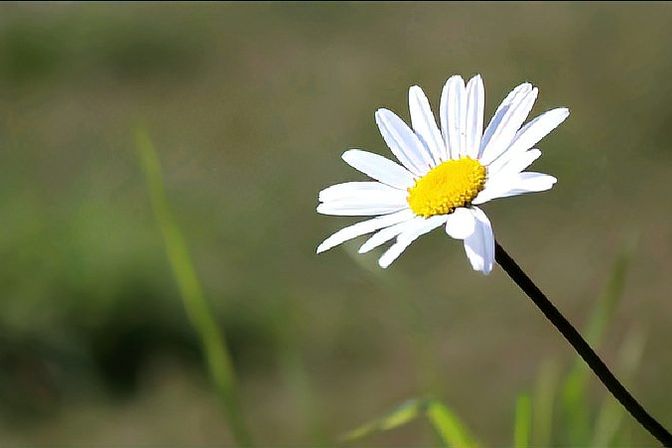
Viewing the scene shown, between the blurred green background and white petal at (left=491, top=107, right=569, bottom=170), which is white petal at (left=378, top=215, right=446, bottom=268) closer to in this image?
white petal at (left=491, top=107, right=569, bottom=170)

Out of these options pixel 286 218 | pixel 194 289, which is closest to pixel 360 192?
pixel 194 289

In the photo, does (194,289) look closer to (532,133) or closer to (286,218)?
(532,133)

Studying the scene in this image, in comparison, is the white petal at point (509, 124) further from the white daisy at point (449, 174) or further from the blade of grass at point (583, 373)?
the blade of grass at point (583, 373)

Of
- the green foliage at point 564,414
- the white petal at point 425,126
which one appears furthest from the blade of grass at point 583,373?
the white petal at point 425,126

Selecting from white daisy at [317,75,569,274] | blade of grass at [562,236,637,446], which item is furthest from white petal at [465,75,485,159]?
blade of grass at [562,236,637,446]

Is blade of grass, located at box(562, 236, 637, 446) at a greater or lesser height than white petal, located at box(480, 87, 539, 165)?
lesser

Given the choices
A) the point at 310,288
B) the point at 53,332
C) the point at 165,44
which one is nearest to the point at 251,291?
the point at 310,288

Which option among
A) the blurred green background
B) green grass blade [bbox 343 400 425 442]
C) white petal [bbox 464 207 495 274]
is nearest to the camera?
white petal [bbox 464 207 495 274]
